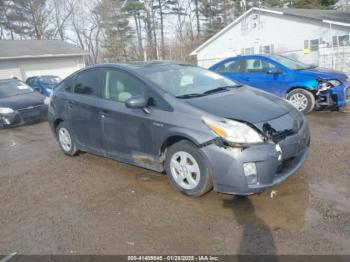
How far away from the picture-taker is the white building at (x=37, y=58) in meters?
24.4

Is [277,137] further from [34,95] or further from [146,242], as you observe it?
[34,95]

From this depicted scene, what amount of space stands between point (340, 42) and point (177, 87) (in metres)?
19.4

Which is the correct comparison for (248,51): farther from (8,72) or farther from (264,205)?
(264,205)

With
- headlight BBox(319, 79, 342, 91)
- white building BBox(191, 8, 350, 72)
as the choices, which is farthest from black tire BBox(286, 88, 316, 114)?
white building BBox(191, 8, 350, 72)

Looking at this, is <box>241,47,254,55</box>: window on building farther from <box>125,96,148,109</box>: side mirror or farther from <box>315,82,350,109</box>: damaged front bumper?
<box>125,96,148,109</box>: side mirror

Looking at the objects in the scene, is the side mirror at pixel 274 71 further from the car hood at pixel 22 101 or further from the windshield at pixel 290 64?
the car hood at pixel 22 101

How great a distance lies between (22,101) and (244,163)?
8430 mm

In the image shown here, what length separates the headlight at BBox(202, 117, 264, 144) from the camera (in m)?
3.39

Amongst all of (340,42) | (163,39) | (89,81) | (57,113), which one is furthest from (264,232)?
(163,39)

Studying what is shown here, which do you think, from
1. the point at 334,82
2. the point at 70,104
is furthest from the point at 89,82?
the point at 334,82

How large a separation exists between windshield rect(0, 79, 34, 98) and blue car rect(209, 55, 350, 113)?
7093 mm

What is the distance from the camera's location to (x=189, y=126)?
3.68m

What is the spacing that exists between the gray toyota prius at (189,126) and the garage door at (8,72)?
2185cm

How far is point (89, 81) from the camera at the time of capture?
16.9 feet
